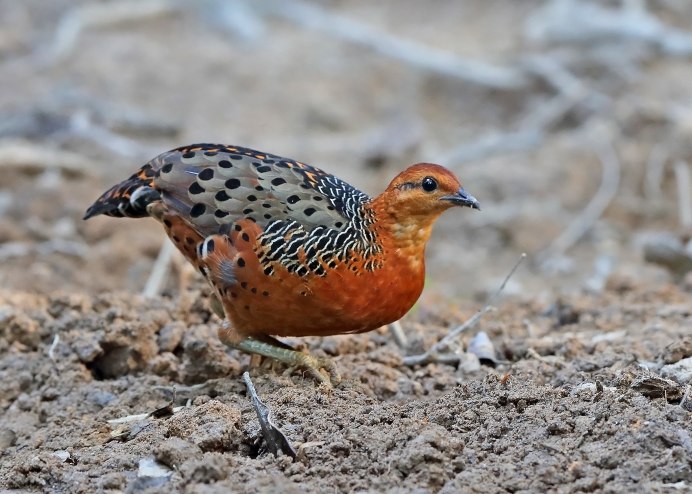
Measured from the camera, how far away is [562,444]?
3562 mm

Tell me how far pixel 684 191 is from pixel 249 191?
574 centimetres

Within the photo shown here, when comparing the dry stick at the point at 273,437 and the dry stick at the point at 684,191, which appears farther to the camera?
the dry stick at the point at 684,191

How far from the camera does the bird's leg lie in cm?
454

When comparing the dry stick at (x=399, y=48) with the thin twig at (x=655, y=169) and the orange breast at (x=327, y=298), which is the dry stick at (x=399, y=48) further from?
the orange breast at (x=327, y=298)

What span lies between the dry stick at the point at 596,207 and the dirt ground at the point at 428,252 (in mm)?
31

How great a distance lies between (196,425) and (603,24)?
886 centimetres

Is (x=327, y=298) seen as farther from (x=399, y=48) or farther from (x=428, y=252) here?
(x=399, y=48)

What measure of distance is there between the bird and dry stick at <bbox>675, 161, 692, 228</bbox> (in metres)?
4.95

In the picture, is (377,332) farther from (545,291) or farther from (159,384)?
(545,291)

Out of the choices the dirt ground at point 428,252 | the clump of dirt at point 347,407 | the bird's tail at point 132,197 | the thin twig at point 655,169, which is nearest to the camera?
the clump of dirt at point 347,407

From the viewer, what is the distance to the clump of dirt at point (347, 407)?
3.41 m

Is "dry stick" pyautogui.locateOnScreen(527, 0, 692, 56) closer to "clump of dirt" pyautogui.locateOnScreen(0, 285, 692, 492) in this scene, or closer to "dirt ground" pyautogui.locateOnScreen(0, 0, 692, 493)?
"dirt ground" pyautogui.locateOnScreen(0, 0, 692, 493)

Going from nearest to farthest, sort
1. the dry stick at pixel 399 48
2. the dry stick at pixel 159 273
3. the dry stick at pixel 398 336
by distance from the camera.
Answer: the dry stick at pixel 398 336 < the dry stick at pixel 159 273 < the dry stick at pixel 399 48

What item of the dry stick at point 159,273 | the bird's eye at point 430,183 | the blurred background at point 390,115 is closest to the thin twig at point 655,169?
the blurred background at point 390,115
